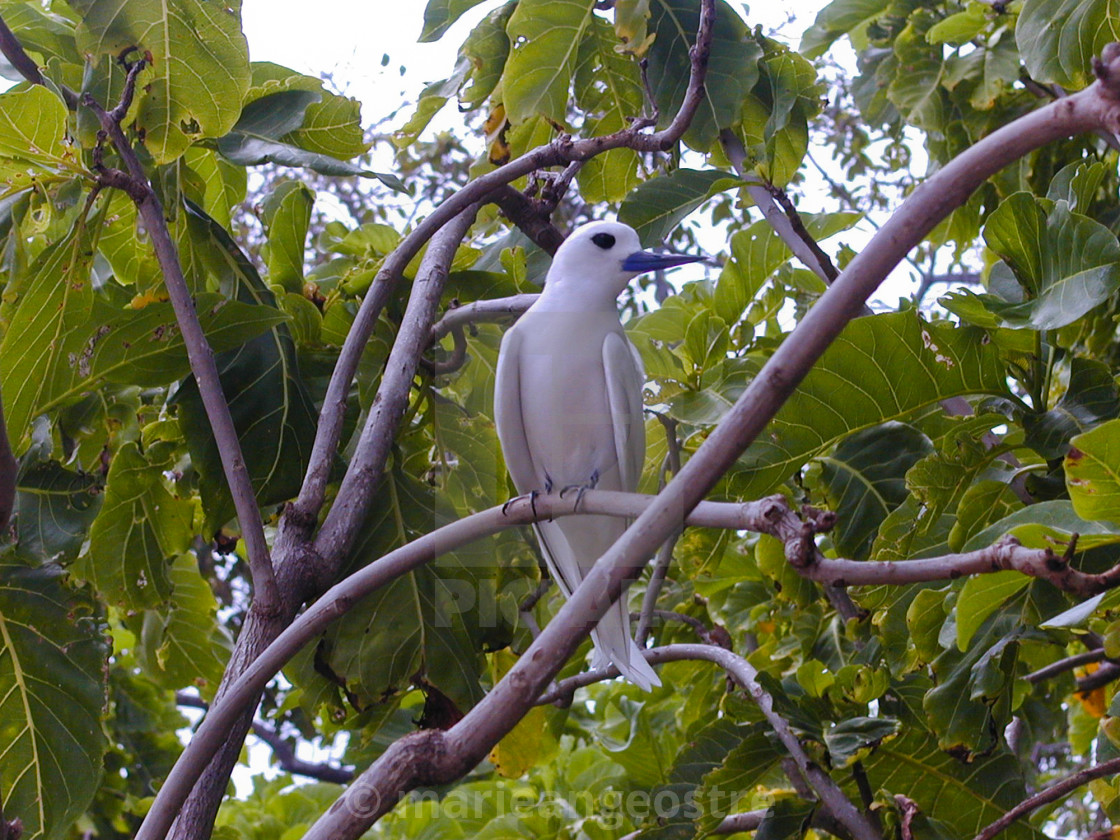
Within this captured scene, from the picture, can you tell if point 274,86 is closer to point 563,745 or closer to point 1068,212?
point 1068,212

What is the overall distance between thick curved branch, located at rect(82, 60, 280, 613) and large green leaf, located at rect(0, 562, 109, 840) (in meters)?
0.64

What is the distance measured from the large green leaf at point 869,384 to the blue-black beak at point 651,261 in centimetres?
44

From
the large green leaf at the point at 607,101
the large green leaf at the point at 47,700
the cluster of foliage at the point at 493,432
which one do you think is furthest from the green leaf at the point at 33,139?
the large green leaf at the point at 607,101

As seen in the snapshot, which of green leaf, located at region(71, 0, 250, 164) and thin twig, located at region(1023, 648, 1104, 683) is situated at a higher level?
green leaf, located at region(71, 0, 250, 164)

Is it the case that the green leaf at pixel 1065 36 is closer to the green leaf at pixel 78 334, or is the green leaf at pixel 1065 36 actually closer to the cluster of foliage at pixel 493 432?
the cluster of foliage at pixel 493 432

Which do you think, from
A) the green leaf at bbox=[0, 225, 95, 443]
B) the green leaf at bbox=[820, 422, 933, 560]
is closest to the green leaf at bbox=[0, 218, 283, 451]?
the green leaf at bbox=[0, 225, 95, 443]

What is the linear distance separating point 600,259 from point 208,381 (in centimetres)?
103

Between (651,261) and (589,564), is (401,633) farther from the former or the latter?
(651,261)

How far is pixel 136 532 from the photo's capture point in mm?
2414

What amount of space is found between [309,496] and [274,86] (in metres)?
1.00

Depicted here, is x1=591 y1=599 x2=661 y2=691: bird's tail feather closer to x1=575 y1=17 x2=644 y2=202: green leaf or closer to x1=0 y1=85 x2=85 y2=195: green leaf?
x1=575 y1=17 x2=644 y2=202: green leaf

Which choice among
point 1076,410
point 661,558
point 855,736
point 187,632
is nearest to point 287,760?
point 187,632

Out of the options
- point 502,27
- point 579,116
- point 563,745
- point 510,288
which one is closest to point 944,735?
point 510,288

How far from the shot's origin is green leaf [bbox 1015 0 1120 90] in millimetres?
2189
